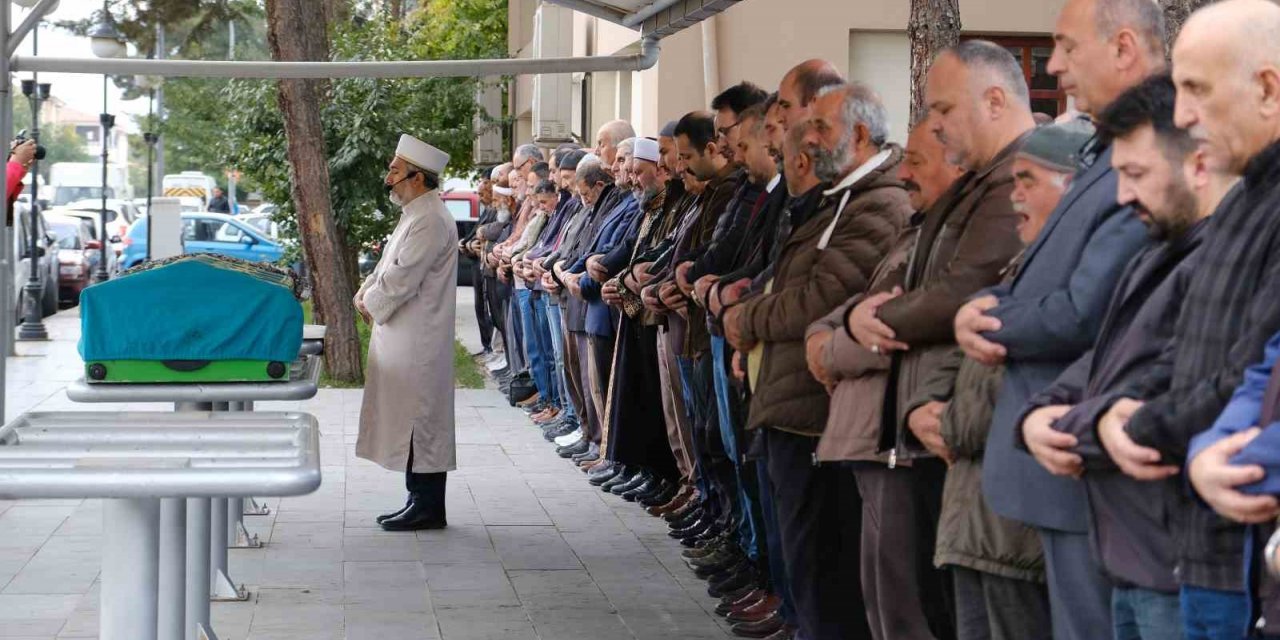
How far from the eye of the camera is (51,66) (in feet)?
38.6

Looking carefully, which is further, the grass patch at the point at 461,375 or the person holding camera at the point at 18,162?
the grass patch at the point at 461,375

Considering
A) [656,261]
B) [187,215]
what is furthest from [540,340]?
[187,215]

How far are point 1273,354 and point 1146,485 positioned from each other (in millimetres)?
585

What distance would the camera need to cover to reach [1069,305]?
157 inches

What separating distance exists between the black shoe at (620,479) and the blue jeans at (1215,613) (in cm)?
775

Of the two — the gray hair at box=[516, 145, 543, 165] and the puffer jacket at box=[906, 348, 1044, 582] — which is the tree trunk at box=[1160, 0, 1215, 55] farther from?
the gray hair at box=[516, 145, 543, 165]

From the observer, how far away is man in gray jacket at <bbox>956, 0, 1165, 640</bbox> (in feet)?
12.8

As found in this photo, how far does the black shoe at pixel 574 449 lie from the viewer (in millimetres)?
12473

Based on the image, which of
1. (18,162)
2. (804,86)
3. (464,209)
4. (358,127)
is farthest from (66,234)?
(804,86)

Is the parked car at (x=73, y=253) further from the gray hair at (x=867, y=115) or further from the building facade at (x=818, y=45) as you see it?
the gray hair at (x=867, y=115)

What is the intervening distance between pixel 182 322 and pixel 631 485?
4.76m

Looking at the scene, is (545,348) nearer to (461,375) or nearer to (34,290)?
(461,375)

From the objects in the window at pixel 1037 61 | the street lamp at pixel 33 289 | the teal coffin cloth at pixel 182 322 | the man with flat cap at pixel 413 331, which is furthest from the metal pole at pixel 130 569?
the street lamp at pixel 33 289

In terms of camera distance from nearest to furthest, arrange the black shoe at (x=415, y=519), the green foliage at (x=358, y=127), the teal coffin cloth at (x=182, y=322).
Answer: the teal coffin cloth at (x=182, y=322) → the black shoe at (x=415, y=519) → the green foliage at (x=358, y=127)
